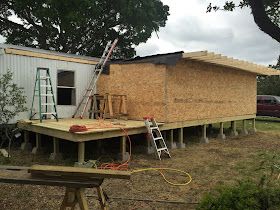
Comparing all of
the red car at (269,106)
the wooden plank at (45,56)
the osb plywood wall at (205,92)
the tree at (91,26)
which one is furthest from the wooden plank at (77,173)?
the red car at (269,106)

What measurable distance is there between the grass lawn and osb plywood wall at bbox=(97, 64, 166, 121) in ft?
5.66

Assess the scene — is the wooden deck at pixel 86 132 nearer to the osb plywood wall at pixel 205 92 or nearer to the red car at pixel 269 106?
the osb plywood wall at pixel 205 92

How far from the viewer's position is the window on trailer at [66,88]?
12273 mm

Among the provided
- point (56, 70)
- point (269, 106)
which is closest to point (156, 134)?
point (56, 70)

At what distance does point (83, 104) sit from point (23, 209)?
750cm

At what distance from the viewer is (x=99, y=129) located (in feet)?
27.7

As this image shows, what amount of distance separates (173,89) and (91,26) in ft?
49.8

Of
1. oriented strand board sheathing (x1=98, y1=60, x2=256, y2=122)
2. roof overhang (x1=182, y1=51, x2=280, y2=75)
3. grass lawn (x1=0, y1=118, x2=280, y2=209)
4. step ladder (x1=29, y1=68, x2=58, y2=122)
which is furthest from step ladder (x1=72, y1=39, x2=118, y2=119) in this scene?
roof overhang (x1=182, y1=51, x2=280, y2=75)

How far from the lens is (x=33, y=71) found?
11.1 metres

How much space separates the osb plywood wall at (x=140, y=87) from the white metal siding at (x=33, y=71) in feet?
3.09

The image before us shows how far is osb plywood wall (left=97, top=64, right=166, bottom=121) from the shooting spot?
11016 millimetres

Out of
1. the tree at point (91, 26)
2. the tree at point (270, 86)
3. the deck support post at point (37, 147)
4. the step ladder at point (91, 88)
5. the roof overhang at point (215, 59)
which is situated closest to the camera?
the deck support post at point (37, 147)

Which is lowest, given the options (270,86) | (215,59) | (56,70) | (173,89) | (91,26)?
(173,89)

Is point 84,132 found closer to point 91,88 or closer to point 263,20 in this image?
point 263,20
